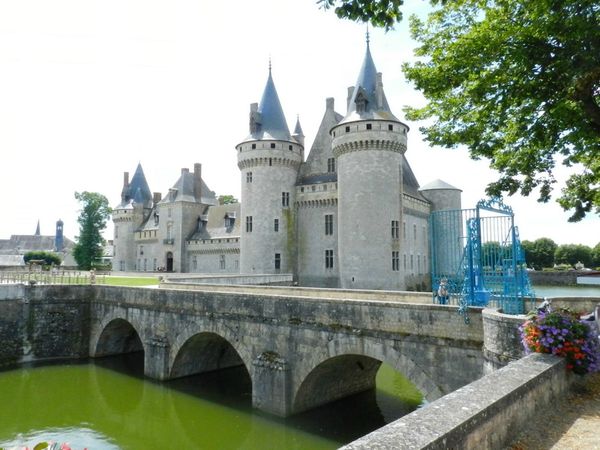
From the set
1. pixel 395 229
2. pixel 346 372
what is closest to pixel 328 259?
pixel 395 229

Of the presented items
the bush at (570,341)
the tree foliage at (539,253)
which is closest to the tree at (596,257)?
the tree foliage at (539,253)

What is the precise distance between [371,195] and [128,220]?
32114mm

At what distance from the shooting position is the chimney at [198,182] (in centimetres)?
4528

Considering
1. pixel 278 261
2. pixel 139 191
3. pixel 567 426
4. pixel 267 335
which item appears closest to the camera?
pixel 567 426

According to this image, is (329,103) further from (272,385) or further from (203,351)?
(272,385)

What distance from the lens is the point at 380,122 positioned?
2738 cm

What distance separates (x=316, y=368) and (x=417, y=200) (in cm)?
2375

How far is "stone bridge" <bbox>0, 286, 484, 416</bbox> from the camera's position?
966 centimetres

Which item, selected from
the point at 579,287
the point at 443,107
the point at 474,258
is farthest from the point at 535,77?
the point at 579,287

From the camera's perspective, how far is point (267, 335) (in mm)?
12805

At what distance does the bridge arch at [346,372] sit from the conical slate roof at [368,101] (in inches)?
685

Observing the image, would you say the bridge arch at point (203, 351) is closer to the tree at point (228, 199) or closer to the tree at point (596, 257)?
the tree at point (228, 199)

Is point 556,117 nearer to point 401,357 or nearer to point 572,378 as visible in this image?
point 572,378

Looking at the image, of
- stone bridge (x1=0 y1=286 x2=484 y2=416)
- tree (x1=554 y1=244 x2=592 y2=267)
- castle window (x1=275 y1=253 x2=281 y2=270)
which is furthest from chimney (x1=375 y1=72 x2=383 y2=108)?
tree (x1=554 y1=244 x2=592 y2=267)
